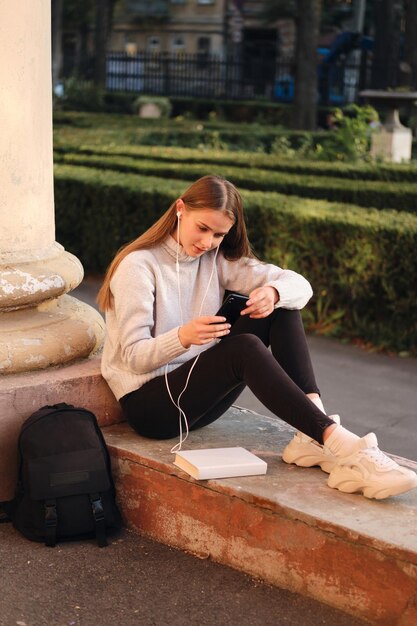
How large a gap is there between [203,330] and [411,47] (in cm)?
2425

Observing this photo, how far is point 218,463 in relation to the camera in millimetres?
3576

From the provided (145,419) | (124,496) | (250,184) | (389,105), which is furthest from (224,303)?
(389,105)

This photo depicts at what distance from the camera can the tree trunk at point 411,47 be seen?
26.1 m

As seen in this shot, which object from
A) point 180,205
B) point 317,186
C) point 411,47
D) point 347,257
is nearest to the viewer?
point 180,205

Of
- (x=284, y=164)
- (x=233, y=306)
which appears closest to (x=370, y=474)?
(x=233, y=306)

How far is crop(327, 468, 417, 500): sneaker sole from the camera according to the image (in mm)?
3372

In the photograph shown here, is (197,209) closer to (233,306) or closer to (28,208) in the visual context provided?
(233,306)

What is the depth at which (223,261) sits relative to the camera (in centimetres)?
416

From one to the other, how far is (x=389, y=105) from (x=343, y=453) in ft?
44.7

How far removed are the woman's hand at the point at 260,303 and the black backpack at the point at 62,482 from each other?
2.29 feet

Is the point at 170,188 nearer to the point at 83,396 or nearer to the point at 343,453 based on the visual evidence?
the point at 83,396

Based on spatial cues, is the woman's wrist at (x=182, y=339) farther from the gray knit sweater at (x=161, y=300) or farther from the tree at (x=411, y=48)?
the tree at (x=411, y=48)

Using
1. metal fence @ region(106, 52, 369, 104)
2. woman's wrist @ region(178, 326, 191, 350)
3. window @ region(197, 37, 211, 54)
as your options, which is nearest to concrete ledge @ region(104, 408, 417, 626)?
woman's wrist @ region(178, 326, 191, 350)

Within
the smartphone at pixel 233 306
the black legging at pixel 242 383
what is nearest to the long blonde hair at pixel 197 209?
the smartphone at pixel 233 306
